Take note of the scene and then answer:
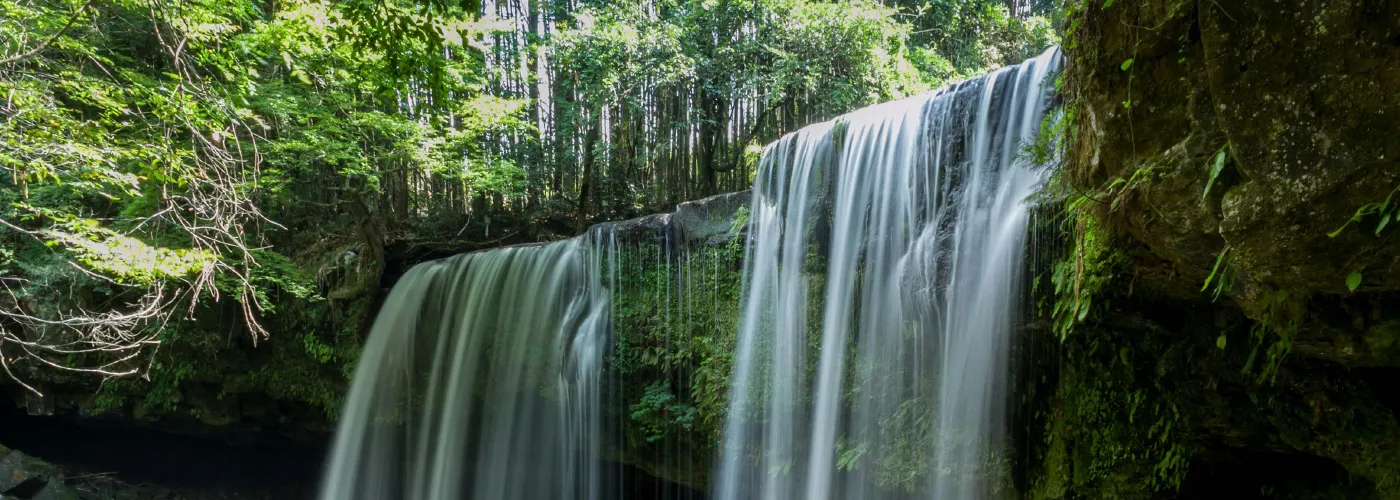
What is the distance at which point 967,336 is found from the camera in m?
4.57

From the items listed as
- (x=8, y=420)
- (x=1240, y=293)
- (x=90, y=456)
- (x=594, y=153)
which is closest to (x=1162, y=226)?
(x=1240, y=293)

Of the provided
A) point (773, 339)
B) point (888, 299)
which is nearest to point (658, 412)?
point (773, 339)

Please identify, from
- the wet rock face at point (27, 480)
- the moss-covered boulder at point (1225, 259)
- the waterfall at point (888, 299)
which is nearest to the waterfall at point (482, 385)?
the waterfall at point (888, 299)

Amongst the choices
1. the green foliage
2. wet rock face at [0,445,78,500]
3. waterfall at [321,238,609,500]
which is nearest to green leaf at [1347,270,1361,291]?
the green foliage

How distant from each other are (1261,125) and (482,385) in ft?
30.3

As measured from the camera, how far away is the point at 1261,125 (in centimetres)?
216

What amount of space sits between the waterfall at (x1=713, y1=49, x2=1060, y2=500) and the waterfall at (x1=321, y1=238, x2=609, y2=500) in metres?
2.37

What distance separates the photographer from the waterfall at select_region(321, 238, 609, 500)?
871cm

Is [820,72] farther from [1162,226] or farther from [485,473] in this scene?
[1162,226]

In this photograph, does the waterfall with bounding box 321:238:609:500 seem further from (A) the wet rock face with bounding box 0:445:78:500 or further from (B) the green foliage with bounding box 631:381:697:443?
(A) the wet rock face with bounding box 0:445:78:500

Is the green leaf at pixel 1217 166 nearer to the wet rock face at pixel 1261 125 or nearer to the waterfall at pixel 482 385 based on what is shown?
the wet rock face at pixel 1261 125

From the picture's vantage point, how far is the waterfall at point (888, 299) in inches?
179

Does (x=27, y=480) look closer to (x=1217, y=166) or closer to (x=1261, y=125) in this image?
(x=1217, y=166)

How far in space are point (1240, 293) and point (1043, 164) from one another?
60.7 inches
